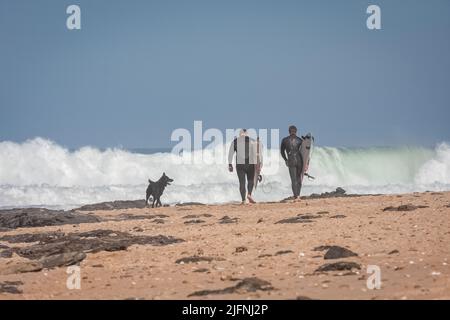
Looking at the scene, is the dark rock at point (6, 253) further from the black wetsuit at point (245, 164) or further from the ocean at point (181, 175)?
the ocean at point (181, 175)

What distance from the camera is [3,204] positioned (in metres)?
49.4

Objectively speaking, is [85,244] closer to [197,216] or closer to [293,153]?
[197,216]

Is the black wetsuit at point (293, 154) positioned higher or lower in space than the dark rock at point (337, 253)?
Result: higher

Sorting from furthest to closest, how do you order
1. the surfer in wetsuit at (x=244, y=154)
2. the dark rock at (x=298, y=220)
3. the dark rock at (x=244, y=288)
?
1. the surfer in wetsuit at (x=244, y=154)
2. the dark rock at (x=298, y=220)
3. the dark rock at (x=244, y=288)

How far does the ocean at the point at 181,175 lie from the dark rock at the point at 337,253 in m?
29.0

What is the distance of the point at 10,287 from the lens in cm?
1357

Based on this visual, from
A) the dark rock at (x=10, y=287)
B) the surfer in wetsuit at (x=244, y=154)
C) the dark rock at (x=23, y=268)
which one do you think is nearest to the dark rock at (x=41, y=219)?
the surfer in wetsuit at (x=244, y=154)

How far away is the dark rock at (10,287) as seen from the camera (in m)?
13.3

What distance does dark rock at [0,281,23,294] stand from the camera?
13.3 m

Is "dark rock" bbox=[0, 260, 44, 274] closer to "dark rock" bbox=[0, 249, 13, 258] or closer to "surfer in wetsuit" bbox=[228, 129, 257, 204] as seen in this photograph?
"dark rock" bbox=[0, 249, 13, 258]
